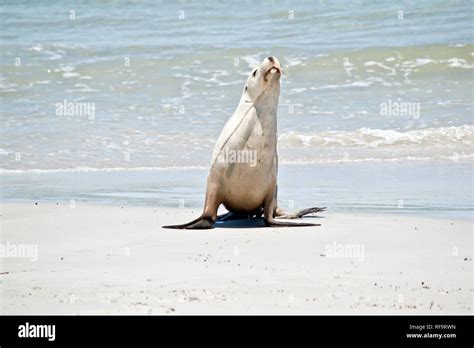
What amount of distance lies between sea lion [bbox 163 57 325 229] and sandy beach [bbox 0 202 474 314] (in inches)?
11.2

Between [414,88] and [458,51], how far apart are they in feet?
12.8

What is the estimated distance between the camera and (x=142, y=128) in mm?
16578

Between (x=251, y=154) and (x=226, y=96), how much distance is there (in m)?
10.9

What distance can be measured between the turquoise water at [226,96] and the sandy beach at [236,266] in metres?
1.59

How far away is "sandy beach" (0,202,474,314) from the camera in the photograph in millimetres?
5391

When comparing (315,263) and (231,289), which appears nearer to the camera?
(231,289)

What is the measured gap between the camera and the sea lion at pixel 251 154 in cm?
857
